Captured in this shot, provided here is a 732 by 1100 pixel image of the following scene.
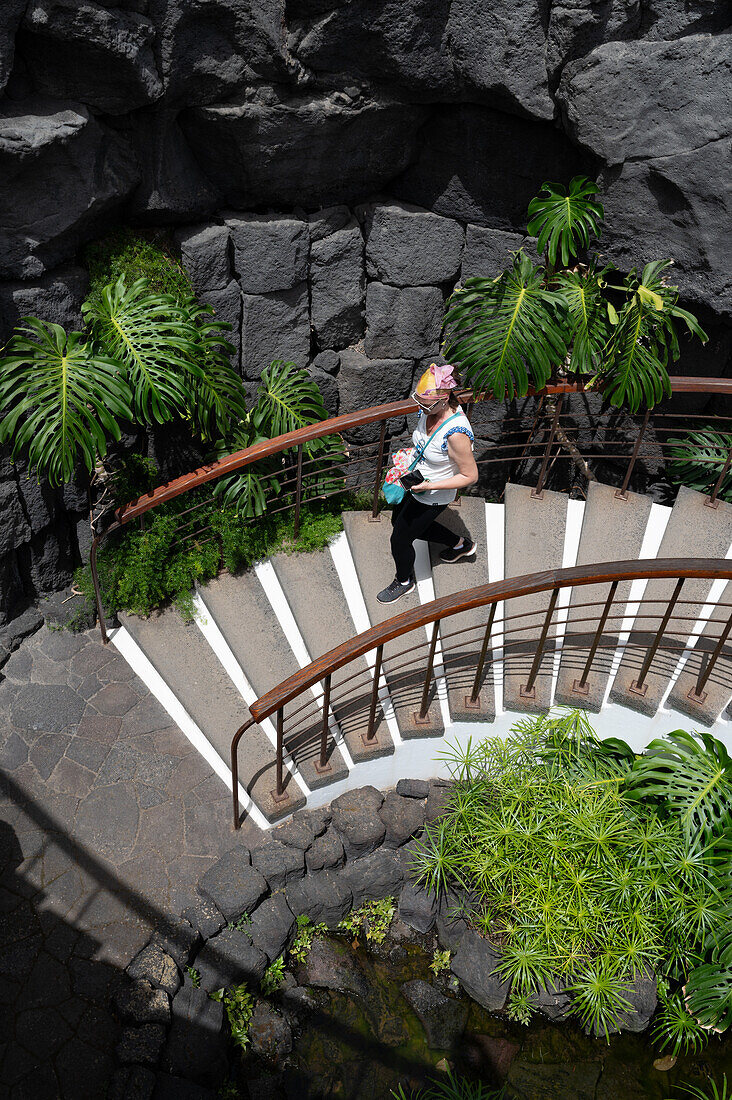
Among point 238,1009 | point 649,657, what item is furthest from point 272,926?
point 649,657

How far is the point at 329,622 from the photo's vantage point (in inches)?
209

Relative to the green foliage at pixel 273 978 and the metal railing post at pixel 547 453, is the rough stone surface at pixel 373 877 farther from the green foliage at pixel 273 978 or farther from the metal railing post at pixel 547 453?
the metal railing post at pixel 547 453

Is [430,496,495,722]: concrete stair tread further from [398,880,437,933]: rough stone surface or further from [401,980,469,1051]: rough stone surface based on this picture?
[401,980,469,1051]: rough stone surface

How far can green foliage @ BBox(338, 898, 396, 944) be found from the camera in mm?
4551

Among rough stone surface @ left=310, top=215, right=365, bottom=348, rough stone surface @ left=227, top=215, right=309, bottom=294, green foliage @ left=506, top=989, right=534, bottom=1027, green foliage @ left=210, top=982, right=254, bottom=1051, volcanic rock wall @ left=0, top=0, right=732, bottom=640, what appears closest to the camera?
green foliage @ left=210, top=982, right=254, bottom=1051

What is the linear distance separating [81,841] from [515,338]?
3852mm

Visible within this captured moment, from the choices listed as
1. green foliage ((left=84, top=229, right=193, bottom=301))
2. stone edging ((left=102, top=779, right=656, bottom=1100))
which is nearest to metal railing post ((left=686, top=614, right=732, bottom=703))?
stone edging ((left=102, top=779, right=656, bottom=1100))

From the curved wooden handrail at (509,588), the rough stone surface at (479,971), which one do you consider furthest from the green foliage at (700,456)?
the rough stone surface at (479,971)

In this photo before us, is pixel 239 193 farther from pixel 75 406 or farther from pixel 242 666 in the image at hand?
A: pixel 242 666

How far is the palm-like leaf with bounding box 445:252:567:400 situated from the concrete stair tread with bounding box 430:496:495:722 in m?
0.91

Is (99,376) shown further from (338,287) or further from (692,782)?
(692,782)

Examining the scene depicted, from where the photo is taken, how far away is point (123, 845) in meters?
4.48

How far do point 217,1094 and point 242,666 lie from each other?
7.29 feet

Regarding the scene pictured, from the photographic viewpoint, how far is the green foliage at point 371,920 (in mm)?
4551
